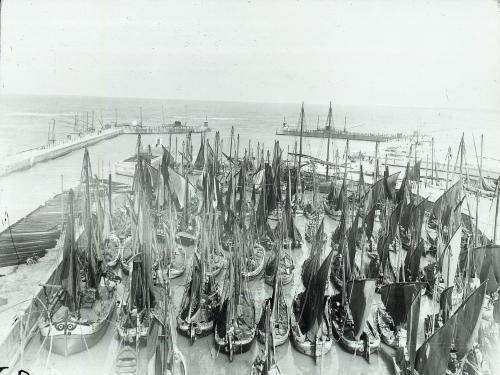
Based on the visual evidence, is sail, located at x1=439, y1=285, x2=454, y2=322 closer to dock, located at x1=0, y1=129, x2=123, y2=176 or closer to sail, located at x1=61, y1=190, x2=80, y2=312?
sail, located at x1=61, y1=190, x2=80, y2=312

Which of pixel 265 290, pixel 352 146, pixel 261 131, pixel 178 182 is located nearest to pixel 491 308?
pixel 265 290

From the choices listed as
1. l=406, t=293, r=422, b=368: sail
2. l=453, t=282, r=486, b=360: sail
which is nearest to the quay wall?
l=406, t=293, r=422, b=368: sail

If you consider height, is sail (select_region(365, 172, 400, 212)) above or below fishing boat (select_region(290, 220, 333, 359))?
above

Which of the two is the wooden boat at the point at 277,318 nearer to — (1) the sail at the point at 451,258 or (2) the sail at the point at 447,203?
(1) the sail at the point at 451,258

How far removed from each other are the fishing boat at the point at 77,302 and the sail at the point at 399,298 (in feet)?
44.5

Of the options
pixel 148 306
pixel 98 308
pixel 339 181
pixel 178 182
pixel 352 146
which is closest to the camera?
pixel 148 306

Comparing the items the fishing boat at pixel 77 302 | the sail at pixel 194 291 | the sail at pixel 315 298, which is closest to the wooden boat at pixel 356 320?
the sail at pixel 315 298

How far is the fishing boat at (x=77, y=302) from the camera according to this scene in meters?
17.7

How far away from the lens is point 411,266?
2330cm

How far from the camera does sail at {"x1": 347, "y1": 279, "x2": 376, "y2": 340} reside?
17.6 meters

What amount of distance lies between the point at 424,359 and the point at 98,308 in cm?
1539

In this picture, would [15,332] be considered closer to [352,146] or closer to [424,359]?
[424,359]

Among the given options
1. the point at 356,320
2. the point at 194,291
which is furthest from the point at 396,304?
the point at 194,291

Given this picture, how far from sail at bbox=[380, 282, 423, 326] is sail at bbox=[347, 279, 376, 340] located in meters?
0.96
